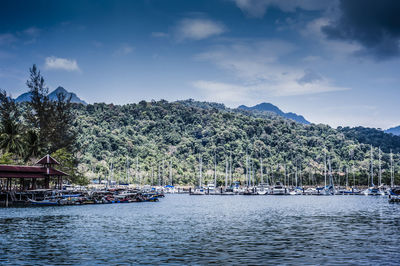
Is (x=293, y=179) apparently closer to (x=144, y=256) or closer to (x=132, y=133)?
(x=132, y=133)

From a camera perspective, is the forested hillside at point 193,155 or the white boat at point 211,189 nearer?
the white boat at point 211,189

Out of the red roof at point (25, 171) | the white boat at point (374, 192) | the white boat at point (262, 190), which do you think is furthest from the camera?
the white boat at point (262, 190)

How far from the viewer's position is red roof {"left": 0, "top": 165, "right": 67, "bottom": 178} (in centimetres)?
6769

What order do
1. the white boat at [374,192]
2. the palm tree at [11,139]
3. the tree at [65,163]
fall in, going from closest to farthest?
the palm tree at [11,139] → the tree at [65,163] → the white boat at [374,192]

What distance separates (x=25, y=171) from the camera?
71188mm

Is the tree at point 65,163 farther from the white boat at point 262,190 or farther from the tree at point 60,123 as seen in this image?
the white boat at point 262,190

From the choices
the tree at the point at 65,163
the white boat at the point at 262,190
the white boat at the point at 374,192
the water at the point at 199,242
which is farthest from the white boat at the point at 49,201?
the white boat at the point at 374,192

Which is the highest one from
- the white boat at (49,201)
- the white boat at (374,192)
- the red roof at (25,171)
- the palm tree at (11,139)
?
the palm tree at (11,139)

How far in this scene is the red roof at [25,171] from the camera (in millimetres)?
67688

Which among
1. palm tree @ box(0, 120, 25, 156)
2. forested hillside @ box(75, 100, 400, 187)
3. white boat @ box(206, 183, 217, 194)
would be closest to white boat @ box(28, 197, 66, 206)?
palm tree @ box(0, 120, 25, 156)

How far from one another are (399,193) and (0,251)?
8354cm

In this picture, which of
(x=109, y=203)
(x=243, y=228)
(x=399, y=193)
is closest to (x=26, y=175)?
(x=109, y=203)

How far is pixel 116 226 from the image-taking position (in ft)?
135

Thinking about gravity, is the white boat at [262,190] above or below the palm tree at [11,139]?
below
